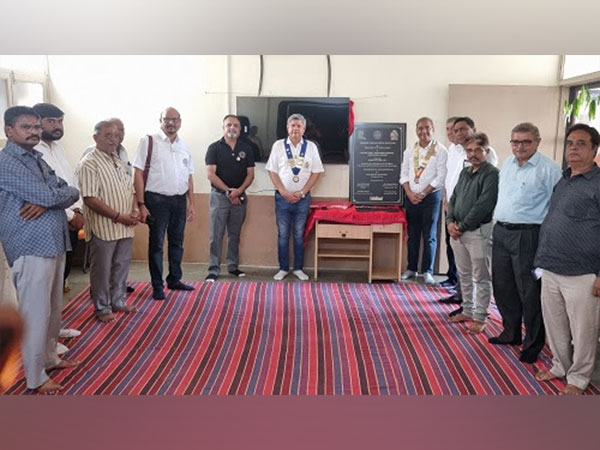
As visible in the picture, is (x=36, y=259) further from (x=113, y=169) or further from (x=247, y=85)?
(x=247, y=85)

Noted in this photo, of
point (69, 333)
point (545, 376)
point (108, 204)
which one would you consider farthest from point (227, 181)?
point (545, 376)

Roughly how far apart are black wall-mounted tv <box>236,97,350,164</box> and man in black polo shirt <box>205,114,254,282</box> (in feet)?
0.84

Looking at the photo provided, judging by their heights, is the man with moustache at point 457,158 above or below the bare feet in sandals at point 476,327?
above

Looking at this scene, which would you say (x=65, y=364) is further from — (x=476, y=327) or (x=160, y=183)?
(x=476, y=327)

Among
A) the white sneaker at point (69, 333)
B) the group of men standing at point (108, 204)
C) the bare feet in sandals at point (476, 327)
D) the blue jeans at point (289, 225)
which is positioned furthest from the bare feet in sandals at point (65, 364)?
the bare feet in sandals at point (476, 327)

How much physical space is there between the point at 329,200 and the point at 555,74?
2214 mm

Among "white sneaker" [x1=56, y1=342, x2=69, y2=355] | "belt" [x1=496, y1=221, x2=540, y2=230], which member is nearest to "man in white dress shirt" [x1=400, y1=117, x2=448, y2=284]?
"belt" [x1=496, y1=221, x2=540, y2=230]

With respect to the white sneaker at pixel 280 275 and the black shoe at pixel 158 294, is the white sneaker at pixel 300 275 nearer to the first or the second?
the white sneaker at pixel 280 275

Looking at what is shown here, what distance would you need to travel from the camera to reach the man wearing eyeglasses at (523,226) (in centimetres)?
258

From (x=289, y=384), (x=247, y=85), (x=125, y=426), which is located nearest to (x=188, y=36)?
(x=125, y=426)

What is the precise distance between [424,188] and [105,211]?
2.51m

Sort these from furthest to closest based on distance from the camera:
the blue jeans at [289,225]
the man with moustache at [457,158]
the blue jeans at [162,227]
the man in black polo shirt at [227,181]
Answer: the blue jeans at [289,225] < the man in black polo shirt at [227,181] < the blue jeans at [162,227] < the man with moustache at [457,158]

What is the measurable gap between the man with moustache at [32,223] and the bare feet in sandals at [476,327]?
2.33 metres

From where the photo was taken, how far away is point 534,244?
8.62 ft
